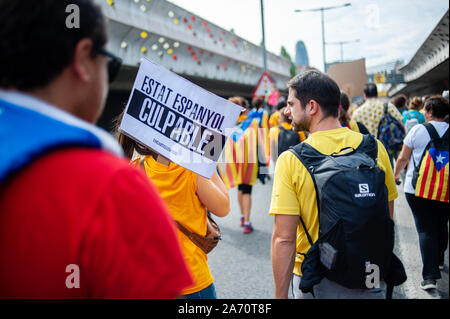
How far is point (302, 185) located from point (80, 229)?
4.49ft

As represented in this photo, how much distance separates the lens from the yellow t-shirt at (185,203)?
225 cm

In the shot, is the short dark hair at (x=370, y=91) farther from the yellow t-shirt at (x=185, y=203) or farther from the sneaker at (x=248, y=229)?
the yellow t-shirt at (x=185, y=203)

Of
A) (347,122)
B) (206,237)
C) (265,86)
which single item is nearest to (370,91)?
(347,122)

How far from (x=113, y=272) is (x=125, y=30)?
1397cm

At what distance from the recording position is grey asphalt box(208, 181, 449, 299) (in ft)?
13.2

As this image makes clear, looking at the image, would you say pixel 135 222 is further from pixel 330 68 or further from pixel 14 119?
pixel 330 68

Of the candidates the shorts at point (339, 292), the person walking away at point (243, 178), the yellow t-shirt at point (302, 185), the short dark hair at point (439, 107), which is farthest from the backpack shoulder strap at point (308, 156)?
the person walking away at point (243, 178)

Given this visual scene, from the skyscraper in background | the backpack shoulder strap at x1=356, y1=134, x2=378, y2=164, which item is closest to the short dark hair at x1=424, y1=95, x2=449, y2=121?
the backpack shoulder strap at x1=356, y1=134, x2=378, y2=164

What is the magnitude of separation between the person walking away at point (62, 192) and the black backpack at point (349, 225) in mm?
1071

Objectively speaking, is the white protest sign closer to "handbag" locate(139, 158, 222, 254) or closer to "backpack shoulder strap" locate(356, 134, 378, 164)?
"handbag" locate(139, 158, 222, 254)

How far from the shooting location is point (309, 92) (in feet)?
7.25

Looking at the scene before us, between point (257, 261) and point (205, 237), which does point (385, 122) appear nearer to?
point (257, 261)

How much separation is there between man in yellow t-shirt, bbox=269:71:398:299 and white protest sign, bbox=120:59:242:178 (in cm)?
40
